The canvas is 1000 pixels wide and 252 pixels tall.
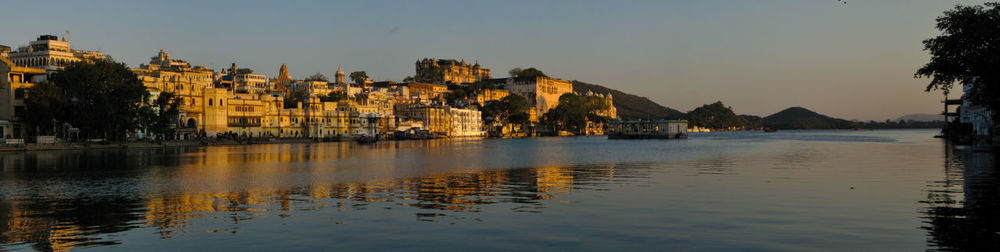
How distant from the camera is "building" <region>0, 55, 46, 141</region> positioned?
262 feet

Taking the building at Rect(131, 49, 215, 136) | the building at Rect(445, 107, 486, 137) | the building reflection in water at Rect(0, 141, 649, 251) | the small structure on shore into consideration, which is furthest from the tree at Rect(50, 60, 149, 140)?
the small structure on shore

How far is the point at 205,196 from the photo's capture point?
2467 cm

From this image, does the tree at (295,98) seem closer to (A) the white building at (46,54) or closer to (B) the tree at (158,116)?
(A) the white building at (46,54)

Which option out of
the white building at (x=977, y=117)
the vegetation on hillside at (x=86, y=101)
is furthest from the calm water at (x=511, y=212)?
the vegetation on hillside at (x=86, y=101)

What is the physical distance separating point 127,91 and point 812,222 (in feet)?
270

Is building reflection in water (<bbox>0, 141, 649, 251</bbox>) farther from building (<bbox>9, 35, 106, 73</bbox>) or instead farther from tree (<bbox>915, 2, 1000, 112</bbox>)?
building (<bbox>9, 35, 106, 73</bbox>)

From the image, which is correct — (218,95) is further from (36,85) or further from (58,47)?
(36,85)

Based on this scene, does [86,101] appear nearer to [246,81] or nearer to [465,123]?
[246,81]

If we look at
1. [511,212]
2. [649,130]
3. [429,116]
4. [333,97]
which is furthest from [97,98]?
[649,130]

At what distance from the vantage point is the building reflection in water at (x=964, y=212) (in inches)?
534

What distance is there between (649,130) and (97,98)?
107 meters

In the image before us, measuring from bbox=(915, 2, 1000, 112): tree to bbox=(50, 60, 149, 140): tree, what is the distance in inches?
3012

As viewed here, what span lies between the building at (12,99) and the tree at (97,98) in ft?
12.9

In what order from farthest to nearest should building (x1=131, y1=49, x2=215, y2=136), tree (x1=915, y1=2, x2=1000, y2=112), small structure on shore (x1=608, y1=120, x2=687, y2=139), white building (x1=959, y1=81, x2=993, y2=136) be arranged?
small structure on shore (x1=608, y1=120, x2=687, y2=139), building (x1=131, y1=49, x2=215, y2=136), white building (x1=959, y1=81, x2=993, y2=136), tree (x1=915, y1=2, x2=1000, y2=112)
